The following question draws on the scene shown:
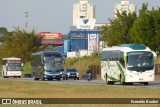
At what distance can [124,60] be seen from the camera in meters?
53.5

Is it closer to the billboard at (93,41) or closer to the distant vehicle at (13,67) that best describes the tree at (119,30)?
the distant vehicle at (13,67)

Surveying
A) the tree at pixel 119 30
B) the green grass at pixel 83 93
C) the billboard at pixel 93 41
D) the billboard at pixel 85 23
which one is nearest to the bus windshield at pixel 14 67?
the tree at pixel 119 30

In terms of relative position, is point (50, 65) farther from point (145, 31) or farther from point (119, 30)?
point (119, 30)

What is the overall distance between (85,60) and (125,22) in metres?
11.4

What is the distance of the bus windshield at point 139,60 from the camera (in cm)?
5306

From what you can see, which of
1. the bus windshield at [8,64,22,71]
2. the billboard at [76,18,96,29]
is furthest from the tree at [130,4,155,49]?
the billboard at [76,18,96,29]

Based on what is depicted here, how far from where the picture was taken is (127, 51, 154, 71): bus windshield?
5306cm

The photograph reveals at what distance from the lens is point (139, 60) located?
53188mm

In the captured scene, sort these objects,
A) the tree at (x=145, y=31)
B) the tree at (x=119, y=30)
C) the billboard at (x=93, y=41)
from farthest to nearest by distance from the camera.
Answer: the billboard at (x=93, y=41)
the tree at (x=119, y=30)
the tree at (x=145, y=31)

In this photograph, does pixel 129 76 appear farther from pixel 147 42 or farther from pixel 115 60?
pixel 147 42

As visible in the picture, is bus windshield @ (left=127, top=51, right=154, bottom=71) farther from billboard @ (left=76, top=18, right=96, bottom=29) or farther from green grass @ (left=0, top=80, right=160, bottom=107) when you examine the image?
billboard @ (left=76, top=18, right=96, bottom=29)

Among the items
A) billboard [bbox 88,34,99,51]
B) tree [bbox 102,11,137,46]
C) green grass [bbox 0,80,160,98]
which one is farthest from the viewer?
billboard [bbox 88,34,99,51]

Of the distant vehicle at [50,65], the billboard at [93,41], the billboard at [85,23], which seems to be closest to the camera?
the distant vehicle at [50,65]

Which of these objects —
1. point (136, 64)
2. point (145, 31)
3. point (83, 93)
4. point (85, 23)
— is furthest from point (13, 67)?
point (85, 23)
